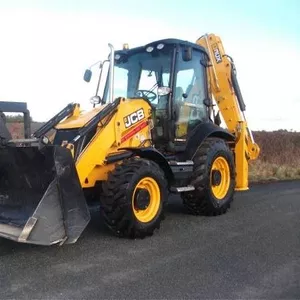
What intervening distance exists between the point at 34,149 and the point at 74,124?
3.00 ft

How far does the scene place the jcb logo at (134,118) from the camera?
22.9 feet

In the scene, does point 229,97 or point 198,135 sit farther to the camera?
point 229,97

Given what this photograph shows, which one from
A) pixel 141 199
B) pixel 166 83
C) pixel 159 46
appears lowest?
pixel 141 199

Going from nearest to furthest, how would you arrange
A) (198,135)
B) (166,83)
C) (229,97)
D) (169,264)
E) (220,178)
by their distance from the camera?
(169,264) → (166,83) → (198,135) → (220,178) → (229,97)

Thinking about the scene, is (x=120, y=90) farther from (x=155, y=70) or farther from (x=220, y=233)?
(x=220, y=233)

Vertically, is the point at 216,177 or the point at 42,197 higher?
the point at 42,197

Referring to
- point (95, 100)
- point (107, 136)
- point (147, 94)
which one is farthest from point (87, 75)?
point (107, 136)

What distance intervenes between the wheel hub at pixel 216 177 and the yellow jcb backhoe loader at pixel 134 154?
0.12ft

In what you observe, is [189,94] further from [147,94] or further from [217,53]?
[217,53]

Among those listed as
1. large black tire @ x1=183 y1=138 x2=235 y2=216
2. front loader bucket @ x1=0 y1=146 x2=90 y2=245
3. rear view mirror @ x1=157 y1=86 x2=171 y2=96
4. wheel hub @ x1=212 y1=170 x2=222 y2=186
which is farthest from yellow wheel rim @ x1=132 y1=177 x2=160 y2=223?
wheel hub @ x1=212 y1=170 x2=222 y2=186

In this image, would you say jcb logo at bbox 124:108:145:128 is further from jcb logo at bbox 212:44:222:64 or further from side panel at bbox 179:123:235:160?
jcb logo at bbox 212:44:222:64

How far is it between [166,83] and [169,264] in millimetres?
3301

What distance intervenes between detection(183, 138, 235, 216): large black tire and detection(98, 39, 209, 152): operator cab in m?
0.43

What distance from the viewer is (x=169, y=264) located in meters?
5.43
